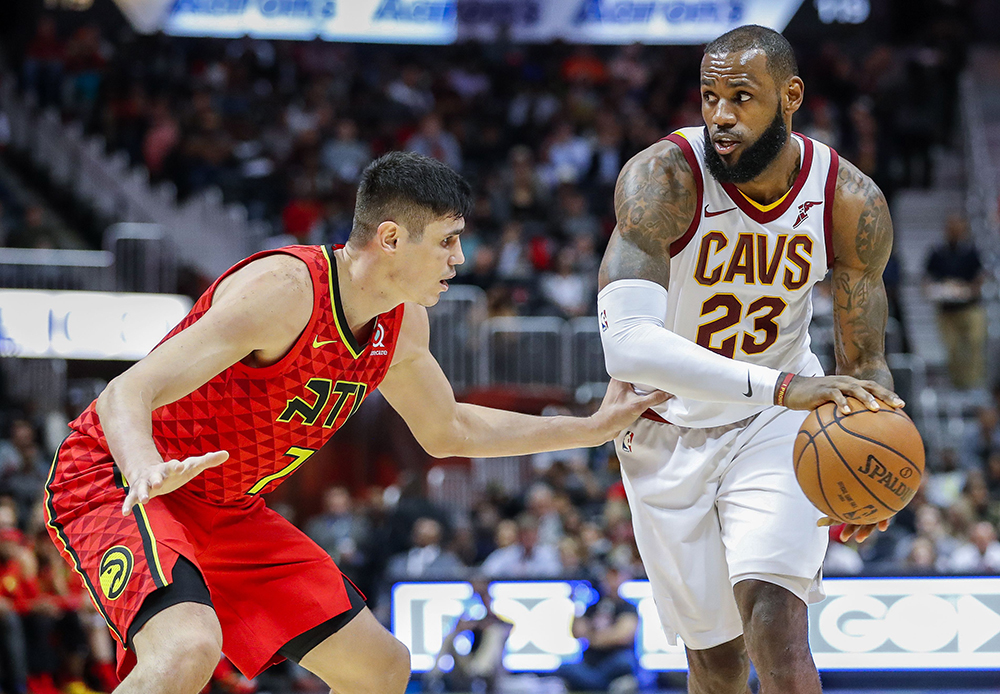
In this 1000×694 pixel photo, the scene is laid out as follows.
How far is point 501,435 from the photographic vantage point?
477cm

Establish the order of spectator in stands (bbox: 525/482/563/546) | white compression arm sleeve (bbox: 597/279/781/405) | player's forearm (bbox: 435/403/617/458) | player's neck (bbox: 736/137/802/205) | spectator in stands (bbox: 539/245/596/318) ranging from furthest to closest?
spectator in stands (bbox: 539/245/596/318) < spectator in stands (bbox: 525/482/563/546) < player's forearm (bbox: 435/403/617/458) < player's neck (bbox: 736/137/802/205) < white compression arm sleeve (bbox: 597/279/781/405)

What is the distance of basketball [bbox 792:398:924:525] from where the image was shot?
3766 millimetres

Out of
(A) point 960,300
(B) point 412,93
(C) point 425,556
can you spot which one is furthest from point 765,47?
(B) point 412,93

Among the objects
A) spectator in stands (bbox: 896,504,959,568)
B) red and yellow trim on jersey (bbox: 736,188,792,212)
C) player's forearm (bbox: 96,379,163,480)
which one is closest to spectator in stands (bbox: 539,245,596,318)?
spectator in stands (bbox: 896,504,959,568)

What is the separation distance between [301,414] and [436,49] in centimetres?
1679

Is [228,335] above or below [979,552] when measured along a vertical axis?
above

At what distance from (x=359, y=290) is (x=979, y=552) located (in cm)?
810

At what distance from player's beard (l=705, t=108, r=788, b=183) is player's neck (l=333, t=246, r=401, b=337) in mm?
1222

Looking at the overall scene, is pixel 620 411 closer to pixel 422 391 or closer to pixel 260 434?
pixel 422 391

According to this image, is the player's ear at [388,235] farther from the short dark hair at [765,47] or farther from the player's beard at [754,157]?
the short dark hair at [765,47]

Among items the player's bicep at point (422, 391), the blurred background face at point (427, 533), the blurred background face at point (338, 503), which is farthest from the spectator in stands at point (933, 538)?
the player's bicep at point (422, 391)

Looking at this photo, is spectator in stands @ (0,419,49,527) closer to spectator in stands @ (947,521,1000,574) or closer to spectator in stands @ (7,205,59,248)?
spectator in stands @ (7,205,59,248)

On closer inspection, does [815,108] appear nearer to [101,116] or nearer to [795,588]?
[101,116]

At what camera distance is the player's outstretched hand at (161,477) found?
327cm
